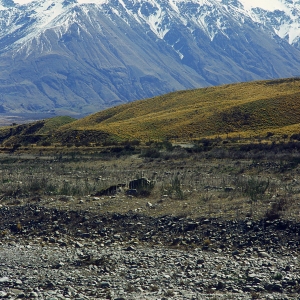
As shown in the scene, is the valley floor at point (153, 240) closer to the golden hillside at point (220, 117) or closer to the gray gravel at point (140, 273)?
the gray gravel at point (140, 273)

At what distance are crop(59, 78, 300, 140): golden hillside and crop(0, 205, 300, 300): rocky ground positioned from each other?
44657mm

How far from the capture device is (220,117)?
253 ft

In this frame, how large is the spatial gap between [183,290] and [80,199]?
476 inches

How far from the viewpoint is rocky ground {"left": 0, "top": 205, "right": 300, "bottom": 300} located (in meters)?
17.7

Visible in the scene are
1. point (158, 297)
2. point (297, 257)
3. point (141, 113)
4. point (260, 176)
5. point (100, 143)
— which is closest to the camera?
point (158, 297)

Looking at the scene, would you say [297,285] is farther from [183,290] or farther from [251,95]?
[251,95]

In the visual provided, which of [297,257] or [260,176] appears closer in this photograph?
[297,257]

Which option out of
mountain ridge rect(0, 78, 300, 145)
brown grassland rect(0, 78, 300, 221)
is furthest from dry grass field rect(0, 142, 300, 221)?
mountain ridge rect(0, 78, 300, 145)

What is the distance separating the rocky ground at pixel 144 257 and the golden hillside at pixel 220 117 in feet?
147

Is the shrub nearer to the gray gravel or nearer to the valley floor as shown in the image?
the valley floor

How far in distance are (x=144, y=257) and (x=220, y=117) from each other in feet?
192

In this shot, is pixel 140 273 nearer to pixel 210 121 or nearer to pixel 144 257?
pixel 144 257

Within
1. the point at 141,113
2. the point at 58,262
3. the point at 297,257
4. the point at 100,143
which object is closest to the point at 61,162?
the point at 100,143

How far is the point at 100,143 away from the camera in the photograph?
2559 inches
